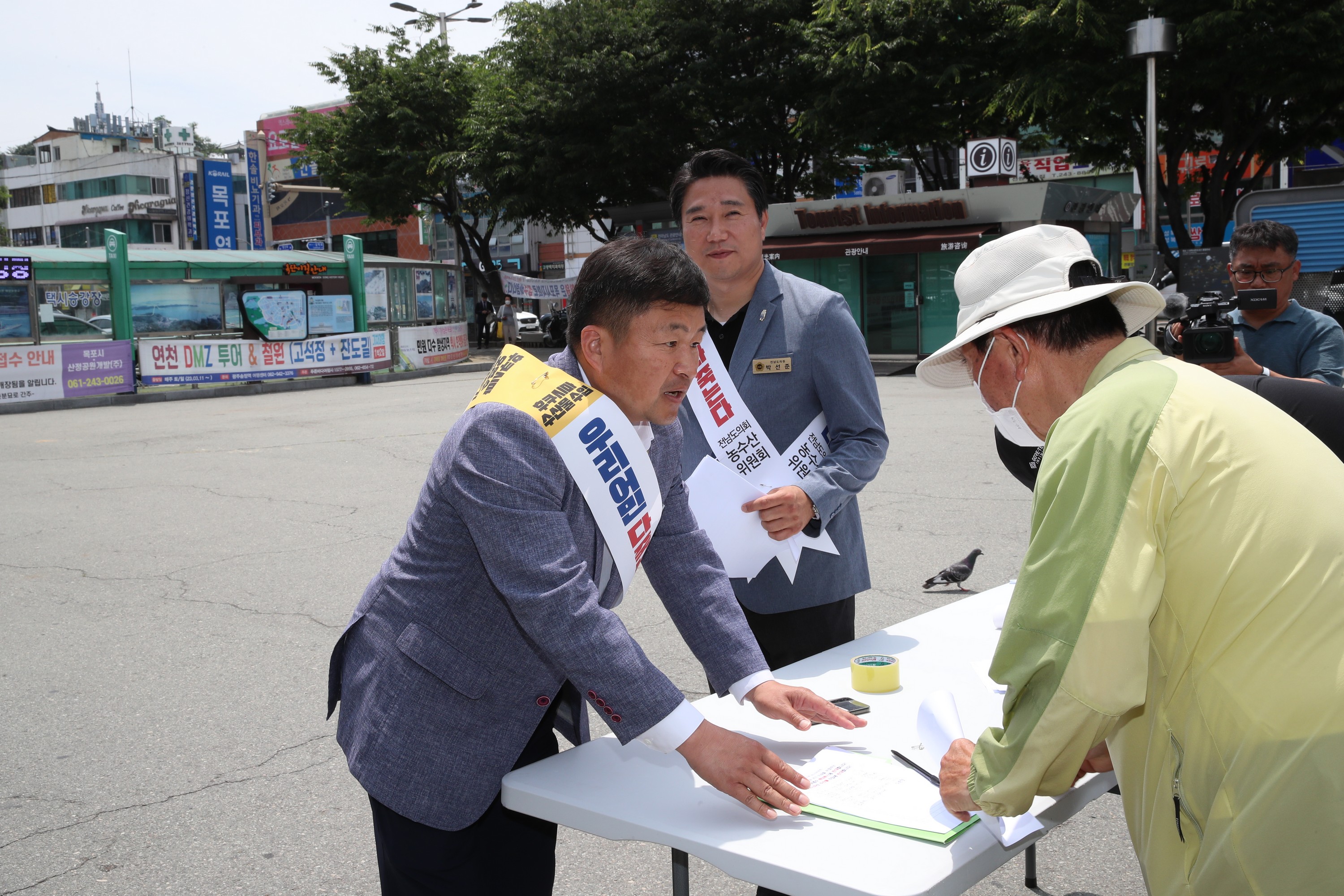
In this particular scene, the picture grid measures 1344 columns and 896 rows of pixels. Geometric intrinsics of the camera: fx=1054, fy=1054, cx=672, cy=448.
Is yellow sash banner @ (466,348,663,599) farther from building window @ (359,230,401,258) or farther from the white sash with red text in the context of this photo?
building window @ (359,230,401,258)

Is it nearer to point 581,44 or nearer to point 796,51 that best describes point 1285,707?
point 796,51

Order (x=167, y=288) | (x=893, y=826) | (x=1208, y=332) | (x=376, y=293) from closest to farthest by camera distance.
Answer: (x=893, y=826) → (x=1208, y=332) → (x=167, y=288) → (x=376, y=293)

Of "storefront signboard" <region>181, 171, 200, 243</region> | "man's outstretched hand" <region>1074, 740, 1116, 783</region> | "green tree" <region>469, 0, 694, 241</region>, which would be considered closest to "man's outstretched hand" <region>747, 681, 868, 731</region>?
"man's outstretched hand" <region>1074, 740, 1116, 783</region>

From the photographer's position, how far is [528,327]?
3731 centimetres

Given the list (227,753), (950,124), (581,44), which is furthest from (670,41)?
(227,753)

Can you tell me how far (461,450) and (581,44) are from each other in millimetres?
25618

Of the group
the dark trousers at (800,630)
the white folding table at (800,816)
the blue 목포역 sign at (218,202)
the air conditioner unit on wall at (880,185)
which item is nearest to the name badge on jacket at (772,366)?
the dark trousers at (800,630)

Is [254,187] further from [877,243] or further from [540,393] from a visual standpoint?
[540,393]

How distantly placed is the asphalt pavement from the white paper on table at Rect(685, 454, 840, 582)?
102 cm

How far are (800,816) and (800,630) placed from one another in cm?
117

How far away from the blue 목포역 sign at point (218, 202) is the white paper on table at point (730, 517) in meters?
41.0

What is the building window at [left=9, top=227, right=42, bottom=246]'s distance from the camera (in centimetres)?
6950

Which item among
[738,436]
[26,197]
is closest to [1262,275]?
[738,436]

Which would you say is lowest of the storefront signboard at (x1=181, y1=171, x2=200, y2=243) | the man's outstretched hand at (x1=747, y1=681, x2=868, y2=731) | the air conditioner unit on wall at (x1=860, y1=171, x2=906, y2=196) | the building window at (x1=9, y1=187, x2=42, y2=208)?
the man's outstretched hand at (x1=747, y1=681, x2=868, y2=731)
